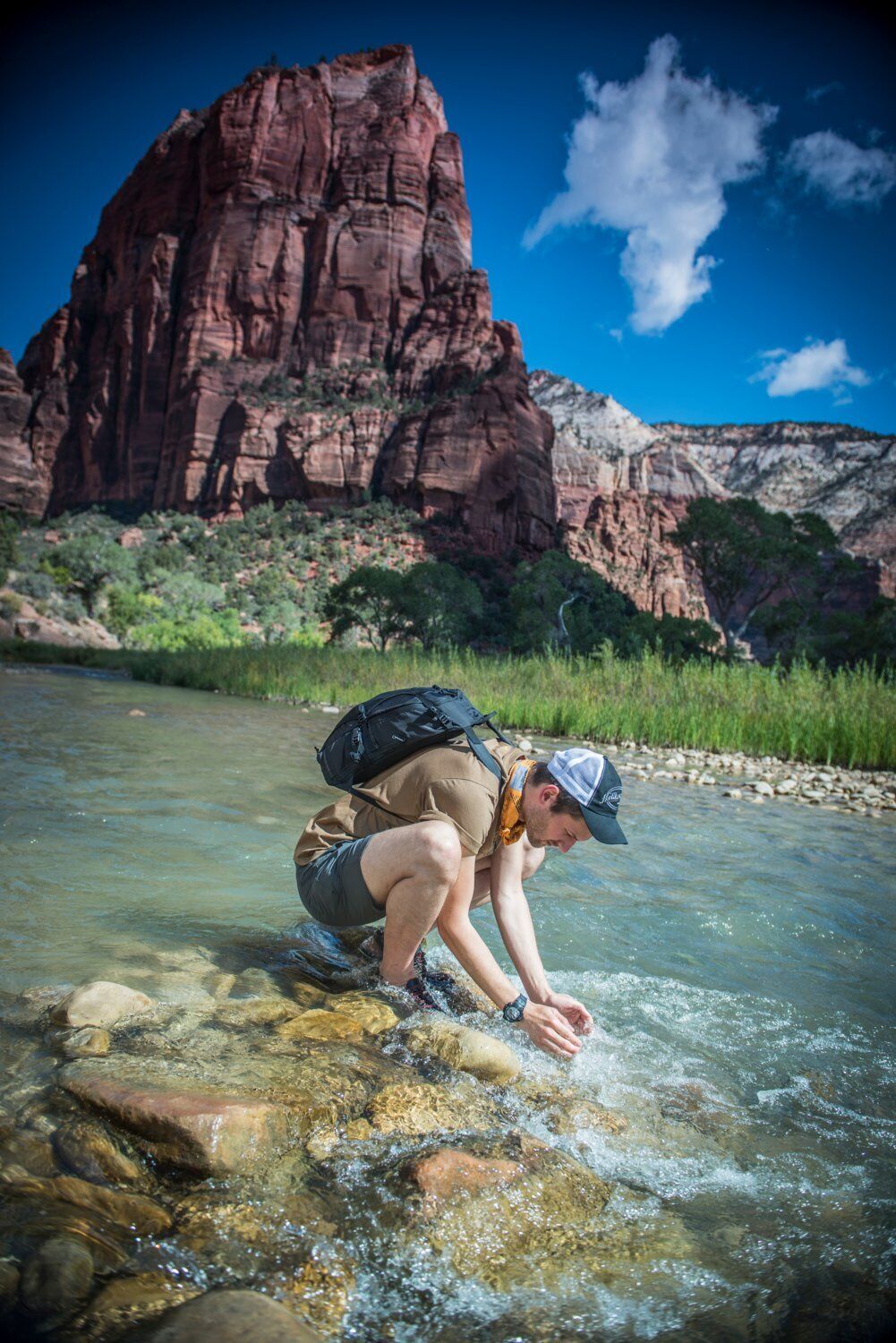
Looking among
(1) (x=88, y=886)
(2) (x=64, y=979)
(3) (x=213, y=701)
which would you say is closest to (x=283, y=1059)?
(2) (x=64, y=979)

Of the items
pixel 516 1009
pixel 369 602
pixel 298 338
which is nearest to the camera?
pixel 516 1009

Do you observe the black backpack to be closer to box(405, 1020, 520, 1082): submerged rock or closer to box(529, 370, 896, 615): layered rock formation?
box(405, 1020, 520, 1082): submerged rock

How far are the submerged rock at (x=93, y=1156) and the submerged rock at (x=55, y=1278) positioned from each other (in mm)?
226

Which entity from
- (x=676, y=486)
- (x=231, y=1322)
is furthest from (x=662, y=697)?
(x=676, y=486)

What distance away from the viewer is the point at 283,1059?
7.16 ft

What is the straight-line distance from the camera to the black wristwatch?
2.49 meters

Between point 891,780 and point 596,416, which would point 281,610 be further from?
point 596,416

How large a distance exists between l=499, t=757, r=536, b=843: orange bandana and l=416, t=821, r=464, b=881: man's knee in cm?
21

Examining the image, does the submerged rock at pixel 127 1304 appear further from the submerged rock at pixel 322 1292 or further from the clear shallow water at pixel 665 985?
the clear shallow water at pixel 665 985

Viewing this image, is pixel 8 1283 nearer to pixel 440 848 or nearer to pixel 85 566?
pixel 440 848

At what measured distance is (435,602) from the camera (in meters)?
29.5

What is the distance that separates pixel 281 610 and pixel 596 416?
3241 inches

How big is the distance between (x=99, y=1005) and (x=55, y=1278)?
1.01 meters

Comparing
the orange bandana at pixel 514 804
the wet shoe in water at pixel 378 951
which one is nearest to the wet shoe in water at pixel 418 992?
the wet shoe in water at pixel 378 951
